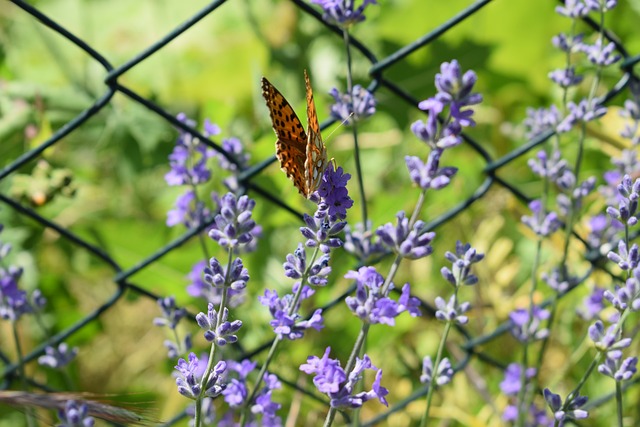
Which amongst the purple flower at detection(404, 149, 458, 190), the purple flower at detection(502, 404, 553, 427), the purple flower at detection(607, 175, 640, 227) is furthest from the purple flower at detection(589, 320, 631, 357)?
the purple flower at detection(502, 404, 553, 427)

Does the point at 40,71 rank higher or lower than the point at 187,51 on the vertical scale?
lower

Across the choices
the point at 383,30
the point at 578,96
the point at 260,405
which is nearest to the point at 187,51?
the point at 383,30

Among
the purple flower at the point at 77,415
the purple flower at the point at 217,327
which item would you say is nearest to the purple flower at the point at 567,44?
the purple flower at the point at 217,327

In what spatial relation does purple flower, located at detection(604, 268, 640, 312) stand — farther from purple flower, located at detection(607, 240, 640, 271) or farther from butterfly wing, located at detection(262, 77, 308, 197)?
butterfly wing, located at detection(262, 77, 308, 197)

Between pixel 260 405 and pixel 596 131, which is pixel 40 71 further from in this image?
pixel 260 405

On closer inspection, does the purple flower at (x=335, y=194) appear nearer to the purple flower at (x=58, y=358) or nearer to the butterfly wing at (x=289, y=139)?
the butterfly wing at (x=289, y=139)

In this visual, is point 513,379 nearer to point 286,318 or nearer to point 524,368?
point 524,368

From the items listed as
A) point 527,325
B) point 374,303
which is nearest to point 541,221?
point 527,325
